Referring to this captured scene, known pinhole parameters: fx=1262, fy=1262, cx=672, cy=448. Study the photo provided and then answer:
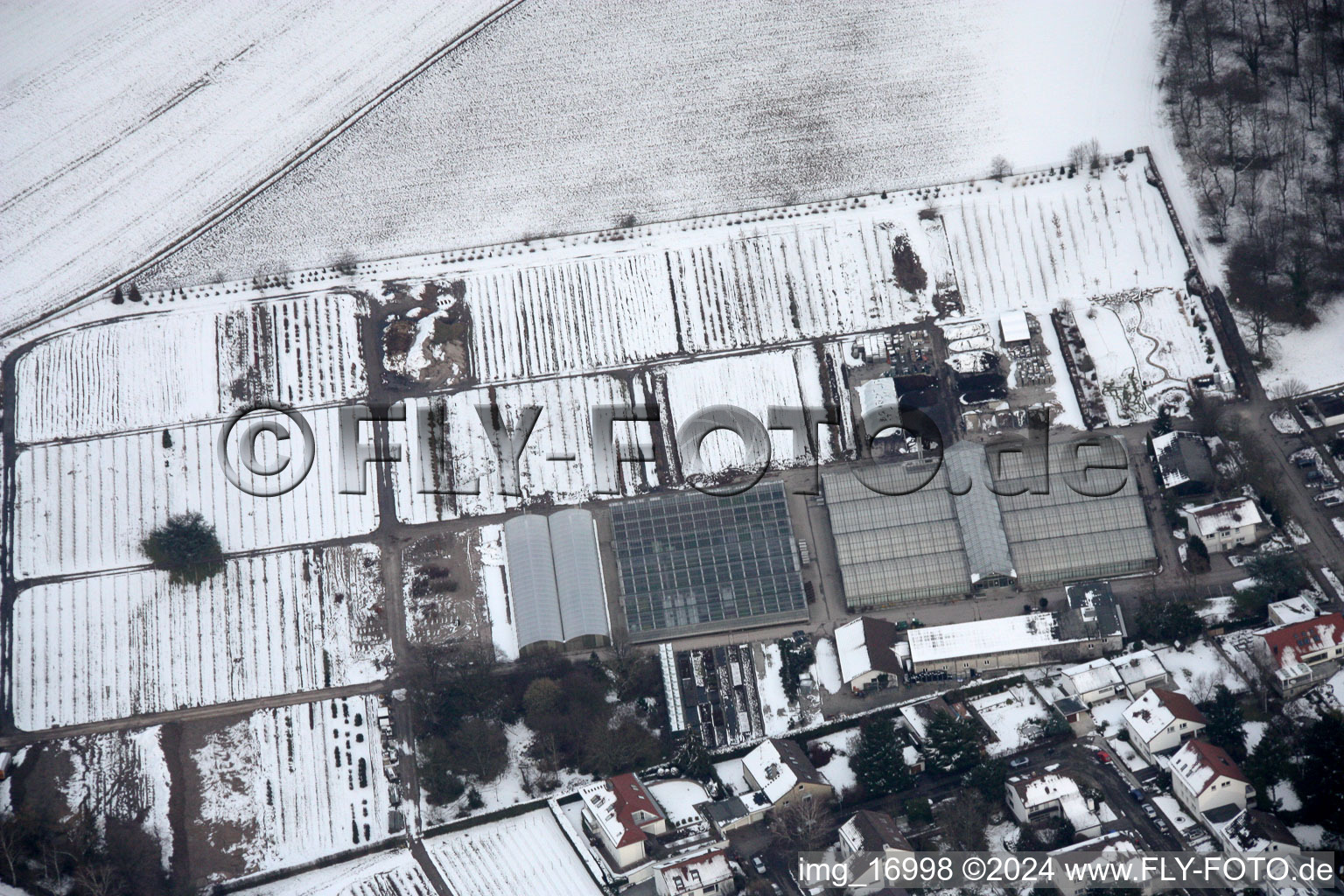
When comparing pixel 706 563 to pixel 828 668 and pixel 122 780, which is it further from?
pixel 122 780

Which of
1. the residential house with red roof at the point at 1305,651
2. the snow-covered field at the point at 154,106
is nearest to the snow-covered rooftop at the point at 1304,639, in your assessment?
the residential house with red roof at the point at 1305,651

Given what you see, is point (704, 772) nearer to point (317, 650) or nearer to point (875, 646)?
point (875, 646)

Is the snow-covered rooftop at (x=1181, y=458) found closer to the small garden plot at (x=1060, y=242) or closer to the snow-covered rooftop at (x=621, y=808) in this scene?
the small garden plot at (x=1060, y=242)

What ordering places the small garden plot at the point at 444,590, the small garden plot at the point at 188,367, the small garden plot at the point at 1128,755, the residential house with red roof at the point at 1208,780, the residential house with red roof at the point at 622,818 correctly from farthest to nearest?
the small garden plot at the point at 188,367
the small garden plot at the point at 444,590
the small garden plot at the point at 1128,755
the residential house with red roof at the point at 622,818
the residential house with red roof at the point at 1208,780

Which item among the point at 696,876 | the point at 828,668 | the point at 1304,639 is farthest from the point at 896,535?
the point at 696,876

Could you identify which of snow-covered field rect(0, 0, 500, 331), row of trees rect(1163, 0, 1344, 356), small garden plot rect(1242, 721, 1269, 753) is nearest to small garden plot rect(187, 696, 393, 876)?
snow-covered field rect(0, 0, 500, 331)
